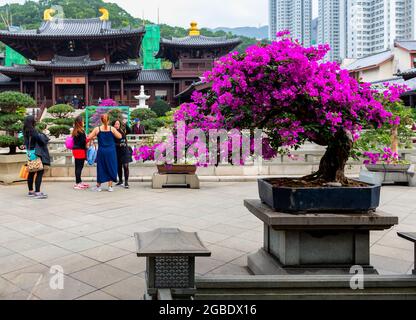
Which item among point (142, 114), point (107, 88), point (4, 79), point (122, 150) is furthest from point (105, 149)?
point (4, 79)

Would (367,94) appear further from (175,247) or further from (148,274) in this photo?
(148,274)

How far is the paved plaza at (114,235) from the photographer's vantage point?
3717 millimetres

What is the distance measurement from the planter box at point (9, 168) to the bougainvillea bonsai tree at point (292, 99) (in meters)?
7.81

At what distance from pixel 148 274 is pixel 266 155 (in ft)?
5.47

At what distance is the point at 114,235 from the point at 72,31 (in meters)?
33.9

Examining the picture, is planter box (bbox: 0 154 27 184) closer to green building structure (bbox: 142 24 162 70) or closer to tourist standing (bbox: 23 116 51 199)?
tourist standing (bbox: 23 116 51 199)

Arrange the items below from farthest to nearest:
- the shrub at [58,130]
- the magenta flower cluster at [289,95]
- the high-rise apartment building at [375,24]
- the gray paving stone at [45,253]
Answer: the high-rise apartment building at [375,24], the shrub at [58,130], the gray paving stone at [45,253], the magenta flower cluster at [289,95]

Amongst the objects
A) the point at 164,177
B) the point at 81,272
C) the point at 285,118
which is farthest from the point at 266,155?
the point at 164,177

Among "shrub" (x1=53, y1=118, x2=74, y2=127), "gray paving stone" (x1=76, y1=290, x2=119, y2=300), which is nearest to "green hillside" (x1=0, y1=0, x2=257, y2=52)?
"shrub" (x1=53, y1=118, x2=74, y2=127)

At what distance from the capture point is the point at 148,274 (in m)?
2.80

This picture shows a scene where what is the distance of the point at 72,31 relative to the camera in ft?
116

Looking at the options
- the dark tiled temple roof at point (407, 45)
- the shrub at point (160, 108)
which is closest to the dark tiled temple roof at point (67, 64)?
the shrub at point (160, 108)

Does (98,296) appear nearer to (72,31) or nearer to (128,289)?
(128,289)

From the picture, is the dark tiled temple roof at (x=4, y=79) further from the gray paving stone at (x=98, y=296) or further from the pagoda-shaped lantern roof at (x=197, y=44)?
the gray paving stone at (x=98, y=296)
